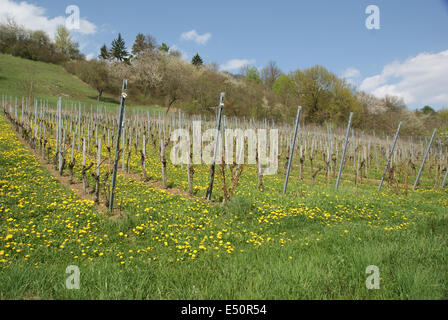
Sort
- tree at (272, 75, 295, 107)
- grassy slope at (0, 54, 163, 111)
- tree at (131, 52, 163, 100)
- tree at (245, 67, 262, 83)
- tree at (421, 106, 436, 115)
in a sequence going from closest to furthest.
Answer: grassy slope at (0, 54, 163, 111)
tree at (131, 52, 163, 100)
tree at (272, 75, 295, 107)
tree at (421, 106, 436, 115)
tree at (245, 67, 262, 83)

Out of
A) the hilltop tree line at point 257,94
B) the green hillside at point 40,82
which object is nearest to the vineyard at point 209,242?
the hilltop tree line at point 257,94

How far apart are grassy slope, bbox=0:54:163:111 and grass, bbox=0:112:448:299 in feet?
119

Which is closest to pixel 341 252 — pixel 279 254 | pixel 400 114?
pixel 279 254

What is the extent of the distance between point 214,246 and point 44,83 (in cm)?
5305

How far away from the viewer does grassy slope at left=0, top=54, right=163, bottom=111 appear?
37625 millimetres

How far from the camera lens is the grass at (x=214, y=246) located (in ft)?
9.07

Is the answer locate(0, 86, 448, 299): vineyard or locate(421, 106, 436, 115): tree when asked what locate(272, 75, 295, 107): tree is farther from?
locate(0, 86, 448, 299): vineyard

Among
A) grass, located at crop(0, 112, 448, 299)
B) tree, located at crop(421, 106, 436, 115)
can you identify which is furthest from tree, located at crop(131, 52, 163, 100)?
tree, located at crop(421, 106, 436, 115)

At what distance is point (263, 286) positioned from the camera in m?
2.77

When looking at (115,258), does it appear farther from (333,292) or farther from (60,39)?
(60,39)

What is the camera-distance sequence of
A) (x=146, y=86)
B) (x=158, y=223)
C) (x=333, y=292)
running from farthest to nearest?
(x=146, y=86) < (x=158, y=223) < (x=333, y=292)

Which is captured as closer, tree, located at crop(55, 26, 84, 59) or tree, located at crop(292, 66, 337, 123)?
tree, located at crop(292, 66, 337, 123)

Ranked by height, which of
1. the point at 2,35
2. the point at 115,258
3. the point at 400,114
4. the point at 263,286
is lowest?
the point at 115,258

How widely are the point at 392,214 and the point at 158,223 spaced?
602cm
